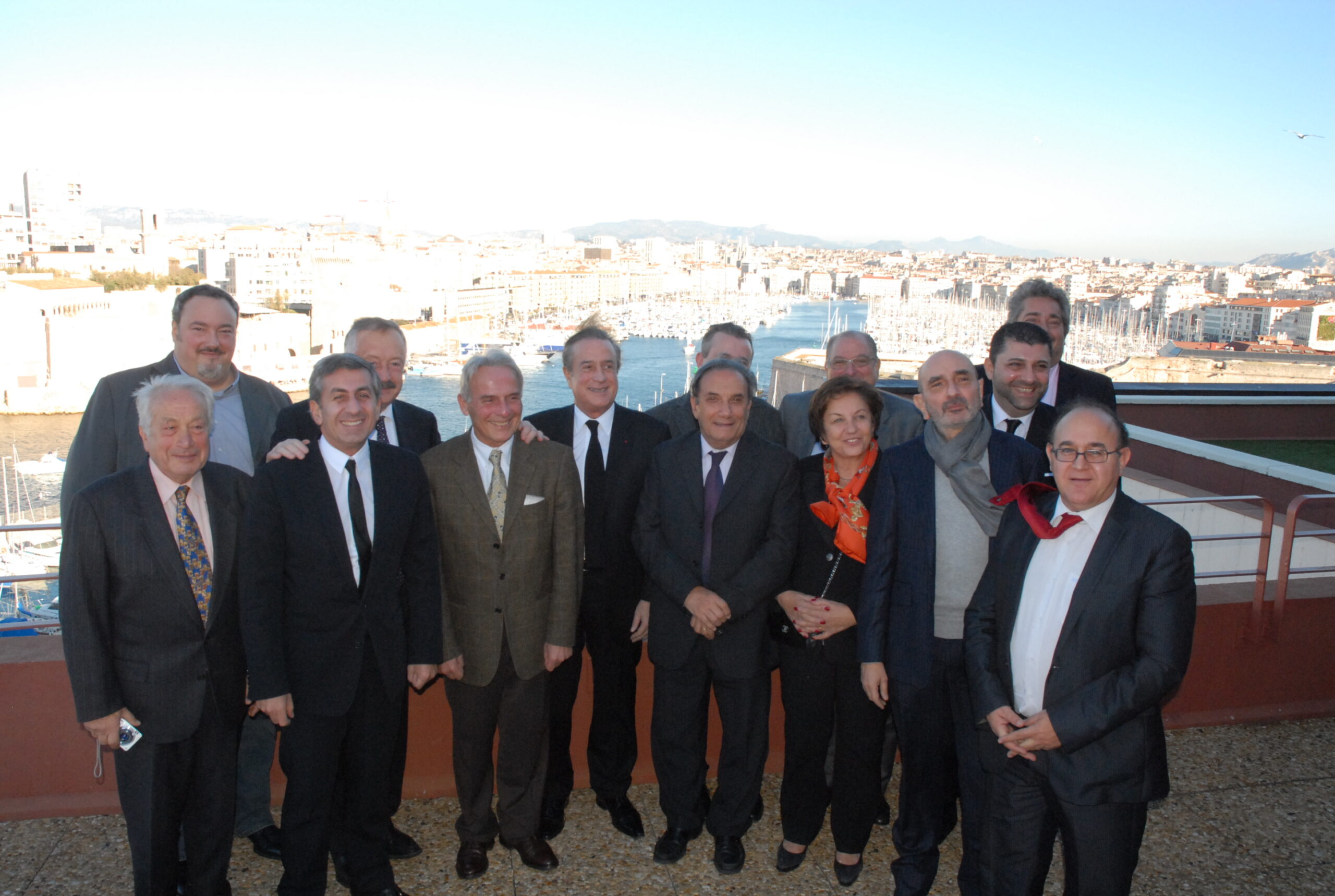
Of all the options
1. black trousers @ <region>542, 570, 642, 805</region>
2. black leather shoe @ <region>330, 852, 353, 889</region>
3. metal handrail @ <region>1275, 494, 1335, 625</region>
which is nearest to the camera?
black leather shoe @ <region>330, 852, 353, 889</region>

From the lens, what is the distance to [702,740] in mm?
2273

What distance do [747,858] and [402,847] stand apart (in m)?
0.93

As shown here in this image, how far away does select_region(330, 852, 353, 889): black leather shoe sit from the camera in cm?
203

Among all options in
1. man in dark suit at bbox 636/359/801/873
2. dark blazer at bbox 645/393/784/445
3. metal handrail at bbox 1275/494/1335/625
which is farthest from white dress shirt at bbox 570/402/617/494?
metal handrail at bbox 1275/494/1335/625

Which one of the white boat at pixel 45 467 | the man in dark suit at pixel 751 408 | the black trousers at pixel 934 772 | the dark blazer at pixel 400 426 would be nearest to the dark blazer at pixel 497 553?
the dark blazer at pixel 400 426

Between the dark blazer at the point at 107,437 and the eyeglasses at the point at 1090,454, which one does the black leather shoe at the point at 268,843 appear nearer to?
the dark blazer at the point at 107,437

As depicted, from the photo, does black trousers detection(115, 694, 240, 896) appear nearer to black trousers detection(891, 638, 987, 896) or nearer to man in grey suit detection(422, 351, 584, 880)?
man in grey suit detection(422, 351, 584, 880)

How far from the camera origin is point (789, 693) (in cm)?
217

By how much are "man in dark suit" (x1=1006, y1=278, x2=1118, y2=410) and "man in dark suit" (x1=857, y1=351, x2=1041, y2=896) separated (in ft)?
2.96

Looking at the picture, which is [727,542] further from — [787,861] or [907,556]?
[787,861]

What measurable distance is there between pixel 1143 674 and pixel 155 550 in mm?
1994

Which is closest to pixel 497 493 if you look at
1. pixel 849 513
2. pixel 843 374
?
pixel 849 513

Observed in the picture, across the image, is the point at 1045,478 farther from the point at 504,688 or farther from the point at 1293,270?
the point at 1293,270

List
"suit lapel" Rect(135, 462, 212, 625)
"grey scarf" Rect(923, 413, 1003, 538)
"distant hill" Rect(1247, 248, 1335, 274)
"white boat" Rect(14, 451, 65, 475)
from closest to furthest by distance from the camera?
"suit lapel" Rect(135, 462, 212, 625) → "grey scarf" Rect(923, 413, 1003, 538) → "white boat" Rect(14, 451, 65, 475) → "distant hill" Rect(1247, 248, 1335, 274)
